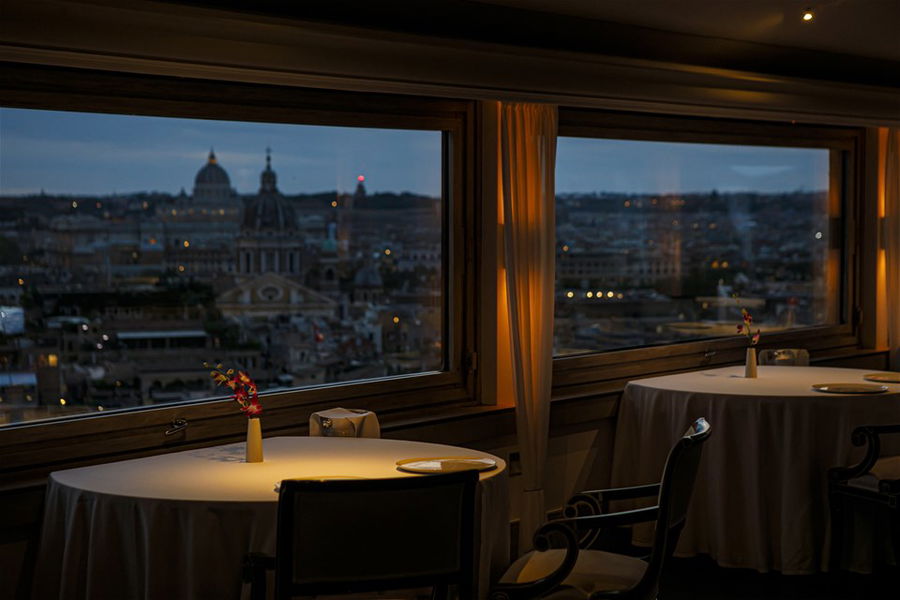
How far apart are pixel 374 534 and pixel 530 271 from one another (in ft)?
9.11

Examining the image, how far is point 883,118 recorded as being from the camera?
707 centimetres

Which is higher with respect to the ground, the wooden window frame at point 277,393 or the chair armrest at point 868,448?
the wooden window frame at point 277,393

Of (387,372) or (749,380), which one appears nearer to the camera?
(387,372)

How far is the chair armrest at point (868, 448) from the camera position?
4.77 meters

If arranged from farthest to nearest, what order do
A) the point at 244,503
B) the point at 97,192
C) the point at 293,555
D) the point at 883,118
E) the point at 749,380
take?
the point at 883,118 → the point at 749,380 → the point at 97,192 → the point at 244,503 → the point at 293,555

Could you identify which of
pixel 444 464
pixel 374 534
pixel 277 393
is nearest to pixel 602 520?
pixel 444 464

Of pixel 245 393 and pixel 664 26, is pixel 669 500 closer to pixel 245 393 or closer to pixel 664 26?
pixel 245 393

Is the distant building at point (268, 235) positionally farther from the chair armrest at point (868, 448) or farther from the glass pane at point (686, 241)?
the chair armrest at point (868, 448)


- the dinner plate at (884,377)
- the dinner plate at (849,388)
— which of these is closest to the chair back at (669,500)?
the dinner plate at (849,388)

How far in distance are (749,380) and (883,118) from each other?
263 centimetres

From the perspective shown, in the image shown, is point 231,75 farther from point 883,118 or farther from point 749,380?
point 883,118

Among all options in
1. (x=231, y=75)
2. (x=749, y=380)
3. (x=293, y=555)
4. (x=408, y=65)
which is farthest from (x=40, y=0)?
(x=749, y=380)

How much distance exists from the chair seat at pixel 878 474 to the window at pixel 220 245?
1.92 meters

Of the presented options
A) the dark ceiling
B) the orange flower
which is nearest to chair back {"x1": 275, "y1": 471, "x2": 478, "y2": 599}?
the orange flower
